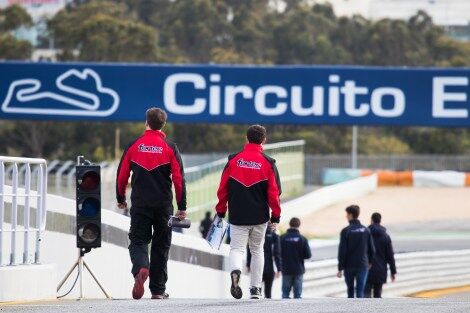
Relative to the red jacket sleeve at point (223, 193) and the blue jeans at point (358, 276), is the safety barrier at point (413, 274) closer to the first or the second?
the blue jeans at point (358, 276)

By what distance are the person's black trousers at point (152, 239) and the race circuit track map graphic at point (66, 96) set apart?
11.7 m

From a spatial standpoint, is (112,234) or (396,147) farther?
(396,147)

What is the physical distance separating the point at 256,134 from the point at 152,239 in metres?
1.23

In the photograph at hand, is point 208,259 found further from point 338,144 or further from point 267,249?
point 338,144

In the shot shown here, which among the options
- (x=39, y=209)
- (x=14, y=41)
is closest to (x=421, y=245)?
(x=39, y=209)

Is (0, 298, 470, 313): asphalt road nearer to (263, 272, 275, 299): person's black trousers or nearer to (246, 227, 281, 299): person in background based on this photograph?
(246, 227, 281, 299): person in background

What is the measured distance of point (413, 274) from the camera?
80.3ft

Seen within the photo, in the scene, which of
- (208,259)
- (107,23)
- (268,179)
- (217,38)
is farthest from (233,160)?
(217,38)

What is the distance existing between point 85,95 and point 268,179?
11.3 m

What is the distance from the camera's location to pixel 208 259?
16.6 m

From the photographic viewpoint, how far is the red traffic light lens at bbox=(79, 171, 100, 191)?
10766mm

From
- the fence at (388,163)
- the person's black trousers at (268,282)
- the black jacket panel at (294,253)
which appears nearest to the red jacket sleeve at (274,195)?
the black jacket panel at (294,253)

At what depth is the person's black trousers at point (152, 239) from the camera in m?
10.5

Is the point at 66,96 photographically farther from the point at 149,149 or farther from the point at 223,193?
the point at 149,149
